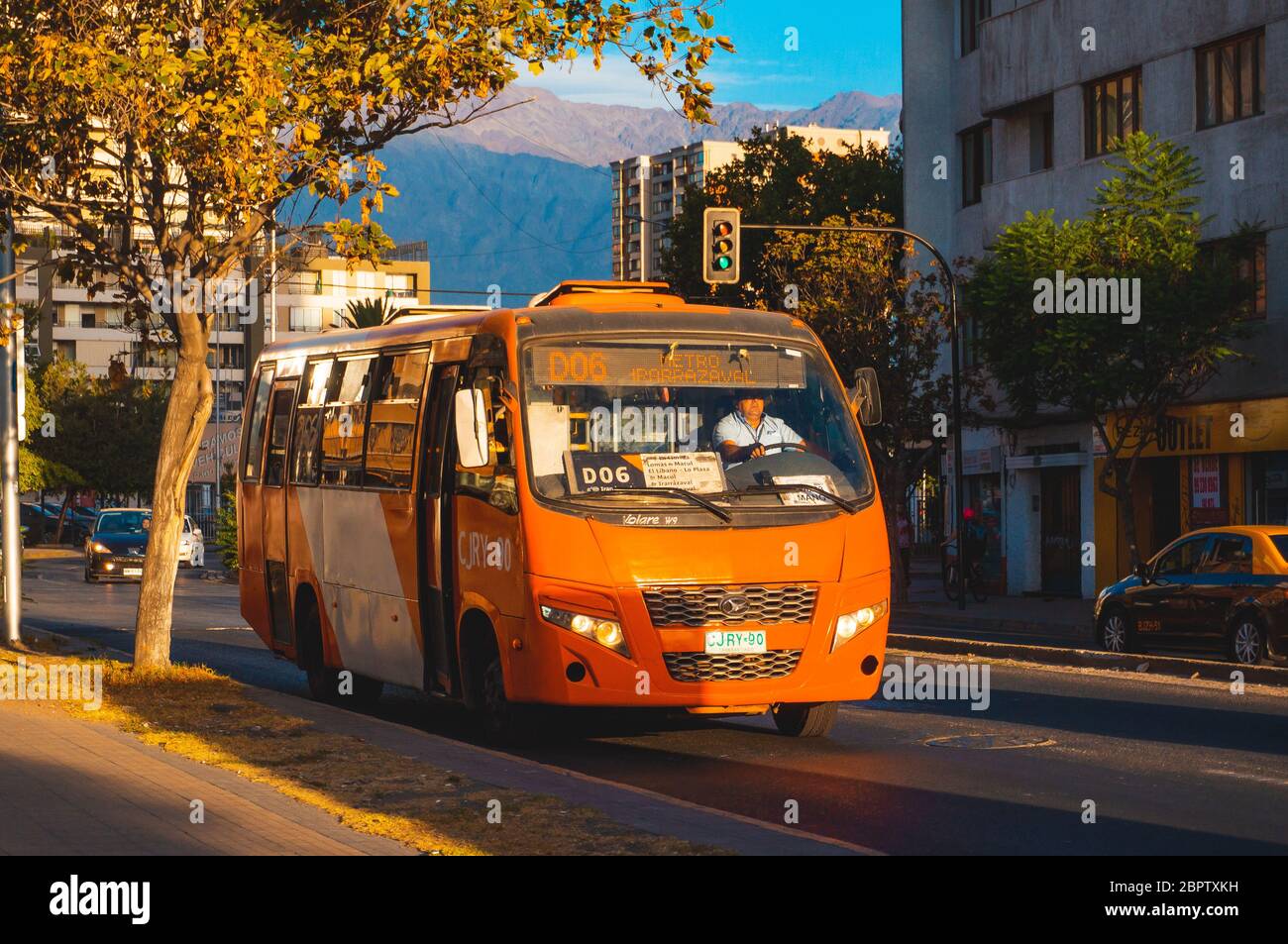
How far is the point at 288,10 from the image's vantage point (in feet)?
60.0

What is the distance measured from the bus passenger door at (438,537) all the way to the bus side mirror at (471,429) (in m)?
1.14

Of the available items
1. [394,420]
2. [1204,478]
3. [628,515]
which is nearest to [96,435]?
[1204,478]

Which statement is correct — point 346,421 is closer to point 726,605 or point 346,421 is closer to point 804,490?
point 804,490

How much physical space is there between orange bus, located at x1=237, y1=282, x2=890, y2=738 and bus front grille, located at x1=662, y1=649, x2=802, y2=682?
0.01 m

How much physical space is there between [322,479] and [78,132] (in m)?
3.86

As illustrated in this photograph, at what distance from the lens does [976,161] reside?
4569 centimetres

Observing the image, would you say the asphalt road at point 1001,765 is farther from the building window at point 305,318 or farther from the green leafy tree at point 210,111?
the building window at point 305,318

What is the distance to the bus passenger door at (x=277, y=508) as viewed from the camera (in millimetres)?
18906

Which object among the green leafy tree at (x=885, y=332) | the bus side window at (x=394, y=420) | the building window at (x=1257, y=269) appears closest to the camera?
the bus side window at (x=394, y=420)

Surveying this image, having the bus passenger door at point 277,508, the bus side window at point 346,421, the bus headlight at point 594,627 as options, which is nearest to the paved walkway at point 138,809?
the bus headlight at point 594,627

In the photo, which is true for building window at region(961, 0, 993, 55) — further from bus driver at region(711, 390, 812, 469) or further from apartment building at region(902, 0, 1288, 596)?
bus driver at region(711, 390, 812, 469)

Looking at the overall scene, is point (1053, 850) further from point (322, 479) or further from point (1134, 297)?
point (1134, 297)

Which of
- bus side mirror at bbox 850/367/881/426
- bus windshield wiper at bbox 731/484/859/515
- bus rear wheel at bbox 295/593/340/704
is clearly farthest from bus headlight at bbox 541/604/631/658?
bus rear wheel at bbox 295/593/340/704
